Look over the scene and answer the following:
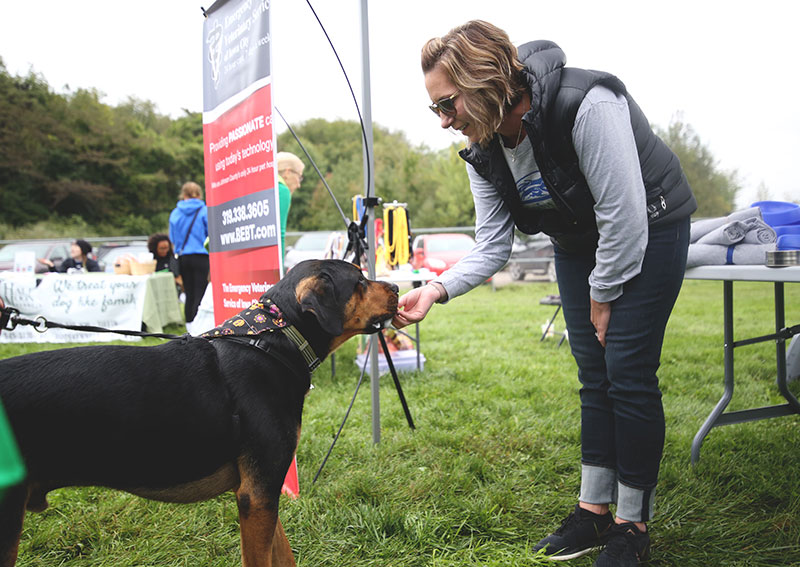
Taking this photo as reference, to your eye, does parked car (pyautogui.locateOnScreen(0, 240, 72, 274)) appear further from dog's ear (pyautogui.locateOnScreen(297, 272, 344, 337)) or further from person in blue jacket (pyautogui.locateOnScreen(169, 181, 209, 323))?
dog's ear (pyautogui.locateOnScreen(297, 272, 344, 337))

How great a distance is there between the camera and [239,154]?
291 centimetres

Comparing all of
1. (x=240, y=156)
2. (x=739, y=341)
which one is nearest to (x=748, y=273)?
(x=739, y=341)

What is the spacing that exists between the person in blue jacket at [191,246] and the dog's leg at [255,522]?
5452 millimetres

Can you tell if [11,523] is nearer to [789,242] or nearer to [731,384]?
[789,242]

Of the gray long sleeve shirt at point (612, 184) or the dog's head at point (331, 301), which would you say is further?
the dog's head at point (331, 301)

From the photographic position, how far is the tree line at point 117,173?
32312 millimetres

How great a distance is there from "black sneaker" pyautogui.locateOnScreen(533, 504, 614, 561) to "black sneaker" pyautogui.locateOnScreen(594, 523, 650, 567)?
0.08 metres

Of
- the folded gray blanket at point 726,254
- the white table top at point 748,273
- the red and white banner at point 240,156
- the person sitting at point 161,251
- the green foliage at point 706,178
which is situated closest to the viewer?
the white table top at point 748,273

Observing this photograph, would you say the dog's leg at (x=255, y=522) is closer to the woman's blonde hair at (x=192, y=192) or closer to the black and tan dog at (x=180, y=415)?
the black and tan dog at (x=180, y=415)

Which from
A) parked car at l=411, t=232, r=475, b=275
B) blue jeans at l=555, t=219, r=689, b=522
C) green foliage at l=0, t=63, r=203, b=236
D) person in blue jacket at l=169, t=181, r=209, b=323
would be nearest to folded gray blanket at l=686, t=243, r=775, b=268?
blue jeans at l=555, t=219, r=689, b=522

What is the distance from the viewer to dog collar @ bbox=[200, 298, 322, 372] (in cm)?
188

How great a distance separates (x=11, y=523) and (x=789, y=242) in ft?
10.9

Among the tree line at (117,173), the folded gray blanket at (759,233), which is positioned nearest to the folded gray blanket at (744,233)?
the folded gray blanket at (759,233)

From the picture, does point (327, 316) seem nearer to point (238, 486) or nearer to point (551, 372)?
point (238, 486)
